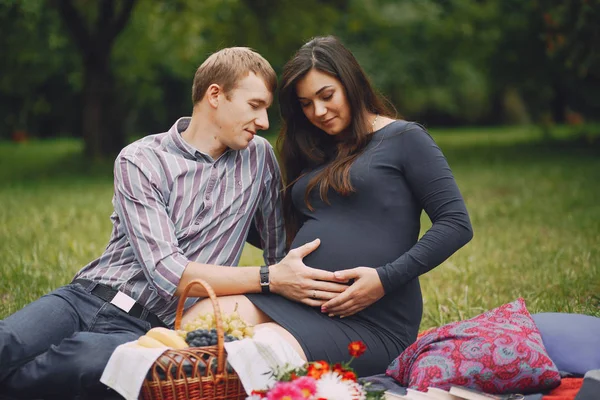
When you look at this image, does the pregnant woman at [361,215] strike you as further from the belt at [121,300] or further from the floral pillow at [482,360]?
the belt at [121,300]

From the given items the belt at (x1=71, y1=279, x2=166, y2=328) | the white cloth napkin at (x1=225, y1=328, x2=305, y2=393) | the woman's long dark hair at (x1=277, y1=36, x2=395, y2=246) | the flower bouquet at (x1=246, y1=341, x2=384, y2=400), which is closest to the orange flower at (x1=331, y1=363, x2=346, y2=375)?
the flower bouquet at (x1=246, y1=341, x2=384, y2=400)

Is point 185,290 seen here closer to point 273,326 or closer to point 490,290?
point 273,326

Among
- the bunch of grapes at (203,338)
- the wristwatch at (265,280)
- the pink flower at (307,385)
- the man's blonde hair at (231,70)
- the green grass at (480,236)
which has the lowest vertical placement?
the green grass at (480,236)

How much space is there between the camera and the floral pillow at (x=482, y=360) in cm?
358

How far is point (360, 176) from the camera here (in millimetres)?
4008

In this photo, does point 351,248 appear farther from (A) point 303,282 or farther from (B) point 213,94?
(B) point 213,94

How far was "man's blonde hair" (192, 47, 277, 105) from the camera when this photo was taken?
4.13 metres

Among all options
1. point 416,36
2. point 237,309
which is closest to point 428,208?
point 237,309

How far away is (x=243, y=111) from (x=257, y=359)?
139 cm

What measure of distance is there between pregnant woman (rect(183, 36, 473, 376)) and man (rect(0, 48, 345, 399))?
4.2 inches

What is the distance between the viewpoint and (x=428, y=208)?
13.0 ft

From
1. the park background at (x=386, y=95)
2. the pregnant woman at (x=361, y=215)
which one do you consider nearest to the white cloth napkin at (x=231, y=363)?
the pregnant woman at (x=361, y=215)

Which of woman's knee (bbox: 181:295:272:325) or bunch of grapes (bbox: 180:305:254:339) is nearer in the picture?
bunch of grapes (bbox: 180:305:254:339)

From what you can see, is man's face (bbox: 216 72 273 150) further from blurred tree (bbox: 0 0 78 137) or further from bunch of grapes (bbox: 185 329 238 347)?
blurred tree (bbox: 0 0 78 137)
